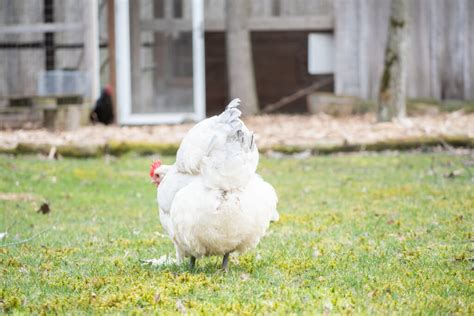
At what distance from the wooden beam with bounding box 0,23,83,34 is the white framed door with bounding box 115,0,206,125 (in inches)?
34.5

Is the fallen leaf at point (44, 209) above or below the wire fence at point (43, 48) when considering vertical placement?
below

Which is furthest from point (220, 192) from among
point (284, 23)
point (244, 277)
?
point (284, 23)

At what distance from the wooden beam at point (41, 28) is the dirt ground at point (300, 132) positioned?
6.22ft

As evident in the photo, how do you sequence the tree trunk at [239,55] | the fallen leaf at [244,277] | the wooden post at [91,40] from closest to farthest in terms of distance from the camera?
the fallen leaf at [244,277] < the wooden post at [91,40] < the tree trunk at [239,55]

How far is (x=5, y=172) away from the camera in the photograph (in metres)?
12.0

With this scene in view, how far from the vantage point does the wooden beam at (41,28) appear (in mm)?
16891

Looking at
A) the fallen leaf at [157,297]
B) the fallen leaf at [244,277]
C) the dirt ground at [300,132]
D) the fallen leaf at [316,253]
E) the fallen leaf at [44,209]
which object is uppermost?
the dirt ground at [300,132]

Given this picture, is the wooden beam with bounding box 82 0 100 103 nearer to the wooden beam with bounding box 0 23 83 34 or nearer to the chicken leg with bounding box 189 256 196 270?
the wooden beam with bounding box 0 23 83 34

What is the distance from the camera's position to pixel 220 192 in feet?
18.8

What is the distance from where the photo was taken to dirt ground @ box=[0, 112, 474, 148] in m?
14.1

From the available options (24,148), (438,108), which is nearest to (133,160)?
(24,148)

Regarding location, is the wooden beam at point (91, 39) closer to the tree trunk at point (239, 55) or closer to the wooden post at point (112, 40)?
the wooden post at point (112, 40)

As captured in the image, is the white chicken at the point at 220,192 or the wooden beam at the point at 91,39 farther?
the wooden beam at the point at 91,39

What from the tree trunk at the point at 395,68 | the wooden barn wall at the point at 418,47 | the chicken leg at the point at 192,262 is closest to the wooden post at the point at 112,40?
the wooden barn wall at the point at 418,47
